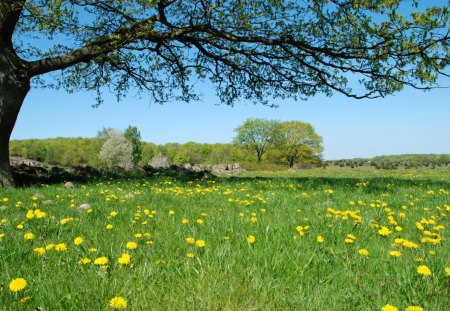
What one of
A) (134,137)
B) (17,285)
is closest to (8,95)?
(17,285)

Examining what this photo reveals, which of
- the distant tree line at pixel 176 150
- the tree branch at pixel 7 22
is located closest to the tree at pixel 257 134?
the distant tree line at pixel 176 150

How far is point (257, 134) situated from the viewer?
9500cm

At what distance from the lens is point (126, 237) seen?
426 cm

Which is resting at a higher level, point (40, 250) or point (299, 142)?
point (299, 142)

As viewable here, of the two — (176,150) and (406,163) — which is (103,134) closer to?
(176,150)

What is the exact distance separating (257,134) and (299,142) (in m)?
13.4

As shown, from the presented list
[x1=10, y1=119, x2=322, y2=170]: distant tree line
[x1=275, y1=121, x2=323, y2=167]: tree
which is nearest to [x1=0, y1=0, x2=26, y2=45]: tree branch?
[x1=10, y1=119, x2=322, y2=170]: distant tree line

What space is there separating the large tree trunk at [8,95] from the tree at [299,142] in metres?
76.5

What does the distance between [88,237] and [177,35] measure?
9.47 m

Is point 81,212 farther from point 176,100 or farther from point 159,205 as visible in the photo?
point 176,100

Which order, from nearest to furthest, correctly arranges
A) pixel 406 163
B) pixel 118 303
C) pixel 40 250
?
pixel 118 303, pixel 40 250, pixel 406 163

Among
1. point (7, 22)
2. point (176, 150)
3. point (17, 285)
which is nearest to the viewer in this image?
point (17, 285)

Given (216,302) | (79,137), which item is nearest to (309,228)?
(216,302)

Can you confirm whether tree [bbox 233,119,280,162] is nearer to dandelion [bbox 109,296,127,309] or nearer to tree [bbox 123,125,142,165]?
tree [bbox 123,125,142,165]
